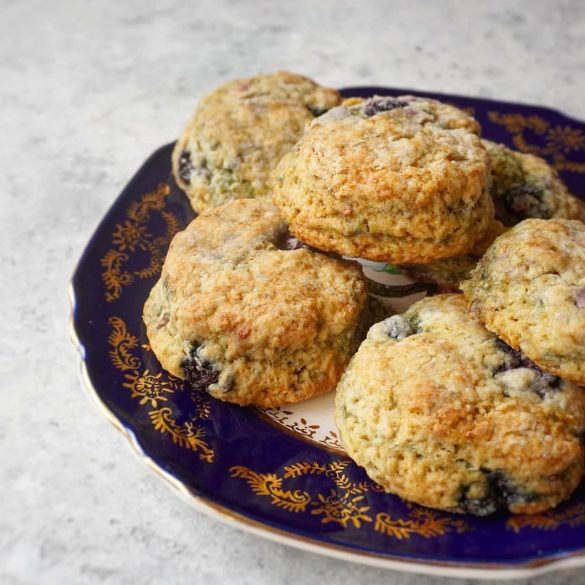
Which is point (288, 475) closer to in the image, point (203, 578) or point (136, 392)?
point (203, 578)

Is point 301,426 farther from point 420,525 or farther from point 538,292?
point 538,292

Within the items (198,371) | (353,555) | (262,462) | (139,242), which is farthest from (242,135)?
(353,555)

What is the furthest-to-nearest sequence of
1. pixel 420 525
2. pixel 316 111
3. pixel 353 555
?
pixel 316 111 < pixel 420 525 < pixel 353 555

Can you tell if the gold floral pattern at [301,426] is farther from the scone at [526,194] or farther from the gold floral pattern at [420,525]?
the scone at [526,194]

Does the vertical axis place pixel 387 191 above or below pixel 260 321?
above

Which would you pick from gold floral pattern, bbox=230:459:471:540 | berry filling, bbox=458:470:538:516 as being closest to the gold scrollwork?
gold floral pattern, bbox=230:459:471:540

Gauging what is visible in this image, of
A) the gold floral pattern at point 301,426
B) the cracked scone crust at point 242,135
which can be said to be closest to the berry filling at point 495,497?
the gold floral pattern at point 301,426
